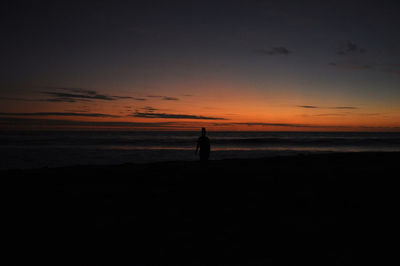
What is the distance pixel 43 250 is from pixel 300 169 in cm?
705

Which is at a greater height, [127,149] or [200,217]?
[200,217]

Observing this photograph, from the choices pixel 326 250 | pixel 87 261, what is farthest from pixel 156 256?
pixel 326 250

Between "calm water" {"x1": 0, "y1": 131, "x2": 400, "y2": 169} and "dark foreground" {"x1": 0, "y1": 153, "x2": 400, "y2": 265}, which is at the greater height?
"dark foreground" {"x1": 0, "y1": 153, "x2": 400, "y2": 265}

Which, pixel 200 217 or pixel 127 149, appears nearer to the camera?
pixel 200 217

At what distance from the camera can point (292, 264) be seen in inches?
119

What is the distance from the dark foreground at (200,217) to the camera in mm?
3320

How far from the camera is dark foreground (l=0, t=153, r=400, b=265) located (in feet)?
10.9

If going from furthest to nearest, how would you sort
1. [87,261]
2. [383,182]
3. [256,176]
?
[256,176] → [383,182] → [87,261]

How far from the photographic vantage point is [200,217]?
4.47 meters

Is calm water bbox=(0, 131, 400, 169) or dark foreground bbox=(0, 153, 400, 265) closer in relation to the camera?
dark foreground bbox=(0, 153, 400, 265)

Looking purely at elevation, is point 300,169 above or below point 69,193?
above

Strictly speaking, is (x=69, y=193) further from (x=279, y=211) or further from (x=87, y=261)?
(x=279, y=211)

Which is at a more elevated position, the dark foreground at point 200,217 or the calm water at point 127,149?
the dark foreground at point 200,217

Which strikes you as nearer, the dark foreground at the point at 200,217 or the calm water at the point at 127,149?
the dark foreground at the point at 200,217
